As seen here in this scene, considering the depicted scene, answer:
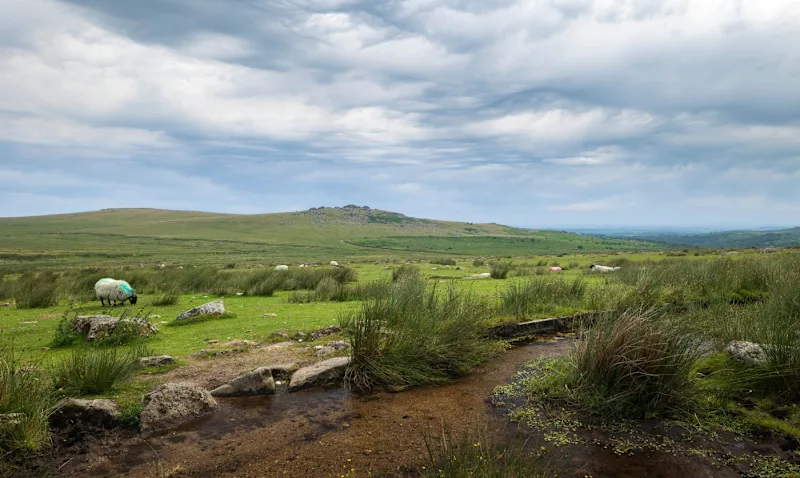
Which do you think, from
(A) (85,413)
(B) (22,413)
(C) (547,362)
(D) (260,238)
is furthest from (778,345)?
(D) (260,238)

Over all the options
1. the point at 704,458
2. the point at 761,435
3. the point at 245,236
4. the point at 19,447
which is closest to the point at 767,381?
the point at 761,435

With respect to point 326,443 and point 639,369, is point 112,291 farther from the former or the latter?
point 639,369

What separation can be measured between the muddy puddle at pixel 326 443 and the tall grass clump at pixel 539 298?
4.74 meters

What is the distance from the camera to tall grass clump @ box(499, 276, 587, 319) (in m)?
11.6

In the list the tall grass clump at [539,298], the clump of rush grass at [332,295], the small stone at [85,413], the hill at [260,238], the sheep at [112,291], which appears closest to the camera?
the small stone at [85,413]

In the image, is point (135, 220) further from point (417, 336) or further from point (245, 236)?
point (417, 336)

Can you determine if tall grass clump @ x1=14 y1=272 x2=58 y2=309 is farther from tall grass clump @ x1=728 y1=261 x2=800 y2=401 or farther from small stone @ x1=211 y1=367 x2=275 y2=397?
tall grass clump @ x1=728 y1=261 x2=800 y2=401

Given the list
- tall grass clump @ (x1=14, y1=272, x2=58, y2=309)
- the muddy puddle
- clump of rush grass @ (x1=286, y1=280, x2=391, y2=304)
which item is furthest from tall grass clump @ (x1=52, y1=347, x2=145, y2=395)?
tall grass clump @ (x1=14, y1=272, x2=58, y2=309)

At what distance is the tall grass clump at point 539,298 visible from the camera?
11594 mm

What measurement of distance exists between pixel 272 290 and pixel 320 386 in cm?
1223

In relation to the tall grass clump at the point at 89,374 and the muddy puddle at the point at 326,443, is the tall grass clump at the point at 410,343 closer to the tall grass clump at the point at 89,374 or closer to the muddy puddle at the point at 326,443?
the muddy puddle at the point at 326,443

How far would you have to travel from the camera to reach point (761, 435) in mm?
5273

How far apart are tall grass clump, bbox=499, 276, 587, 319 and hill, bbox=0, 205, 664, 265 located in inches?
2296

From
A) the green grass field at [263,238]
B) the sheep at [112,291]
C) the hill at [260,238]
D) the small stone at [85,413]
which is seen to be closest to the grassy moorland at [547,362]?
the small stone at [85,413]
